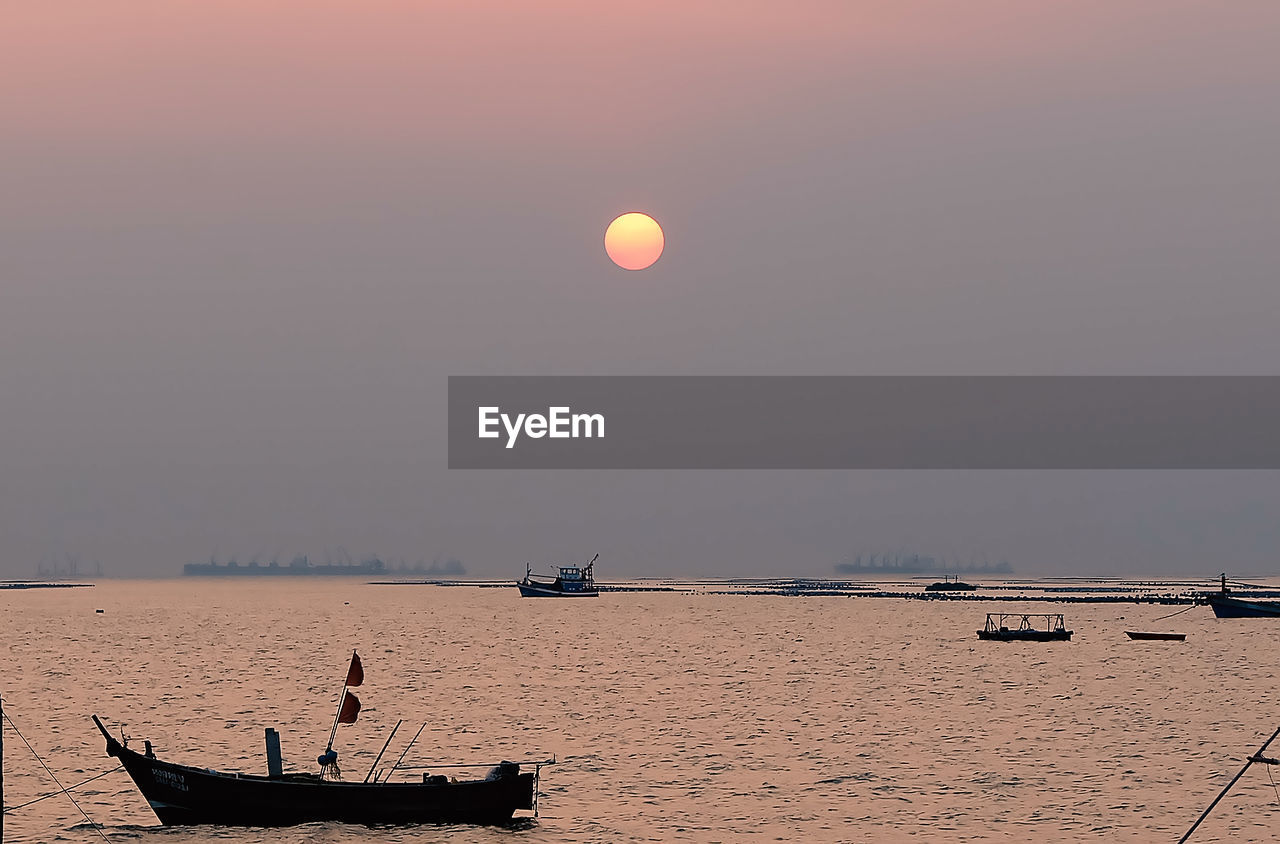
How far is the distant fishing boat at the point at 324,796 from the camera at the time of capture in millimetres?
51781

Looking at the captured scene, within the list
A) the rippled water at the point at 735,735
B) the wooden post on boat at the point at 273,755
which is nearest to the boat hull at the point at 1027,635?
the rippled water at the point at 735,735

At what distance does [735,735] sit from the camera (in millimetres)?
85062

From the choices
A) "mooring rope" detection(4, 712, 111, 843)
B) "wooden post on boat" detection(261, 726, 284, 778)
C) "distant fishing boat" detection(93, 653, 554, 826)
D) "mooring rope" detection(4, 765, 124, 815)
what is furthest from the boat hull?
"wooden post on boat" detection(261, 726, 284, 778)

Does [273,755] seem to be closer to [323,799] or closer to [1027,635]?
[323,799]

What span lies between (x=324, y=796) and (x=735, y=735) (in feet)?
124

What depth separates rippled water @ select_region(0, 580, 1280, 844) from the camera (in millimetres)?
56531

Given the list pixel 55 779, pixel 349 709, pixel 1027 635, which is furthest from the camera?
pixel 1027 635

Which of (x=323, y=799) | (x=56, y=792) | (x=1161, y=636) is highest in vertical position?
(x=1161, y=636)

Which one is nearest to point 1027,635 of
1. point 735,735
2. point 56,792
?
point 735,735

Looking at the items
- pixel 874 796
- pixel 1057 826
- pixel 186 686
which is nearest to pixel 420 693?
pixel 186 686

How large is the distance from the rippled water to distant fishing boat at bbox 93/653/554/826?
67 centimetres

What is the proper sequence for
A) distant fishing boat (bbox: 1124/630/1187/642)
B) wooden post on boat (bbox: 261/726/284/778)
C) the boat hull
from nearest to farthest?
wooden post on boat (bbox: 261/726/284/778) < the boat hull < distant fishing boat (bbox: 1124/630/1187/642)

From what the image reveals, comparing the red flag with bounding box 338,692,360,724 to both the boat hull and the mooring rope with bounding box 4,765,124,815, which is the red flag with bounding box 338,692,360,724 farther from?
the boat hull

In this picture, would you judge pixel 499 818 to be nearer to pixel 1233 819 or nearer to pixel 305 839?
pixel 305 839
